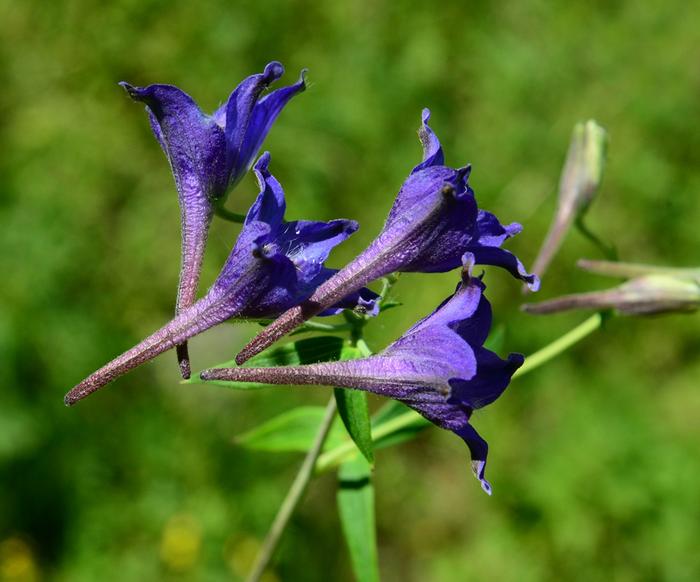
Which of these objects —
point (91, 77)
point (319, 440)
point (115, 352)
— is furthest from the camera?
point (91, 77)

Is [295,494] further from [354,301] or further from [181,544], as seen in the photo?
[181,544]

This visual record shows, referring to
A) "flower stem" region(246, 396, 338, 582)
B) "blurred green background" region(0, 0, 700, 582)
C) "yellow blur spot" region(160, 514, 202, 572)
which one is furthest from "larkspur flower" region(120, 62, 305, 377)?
"yellow blur spot" region(160, 514, 202, 572)

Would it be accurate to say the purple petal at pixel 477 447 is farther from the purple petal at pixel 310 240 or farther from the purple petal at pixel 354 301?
the purple petal at pixel 310 240

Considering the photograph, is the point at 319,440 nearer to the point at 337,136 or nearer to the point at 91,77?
the point at 337,136

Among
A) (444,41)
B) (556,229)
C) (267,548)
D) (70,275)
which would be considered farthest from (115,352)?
(444,41)

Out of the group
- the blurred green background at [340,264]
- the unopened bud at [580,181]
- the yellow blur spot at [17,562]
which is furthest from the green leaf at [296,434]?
the yellow blur spot at [17,562]

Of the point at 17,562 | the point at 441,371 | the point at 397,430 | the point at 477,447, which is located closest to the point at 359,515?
the point at 397,430

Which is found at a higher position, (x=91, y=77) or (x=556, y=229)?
(x=91, y=77)
